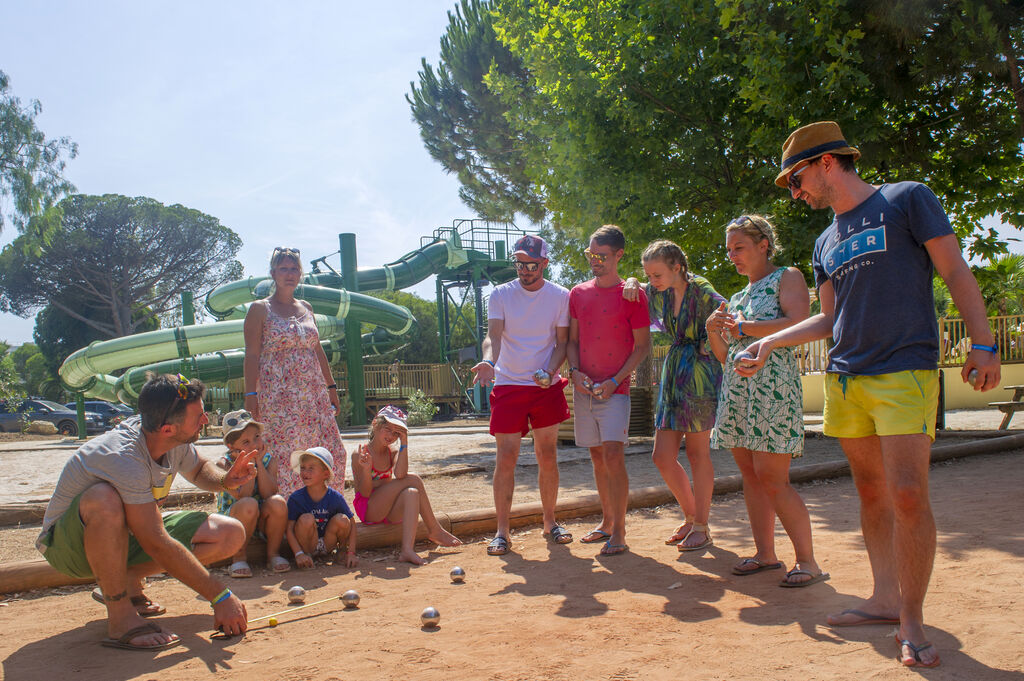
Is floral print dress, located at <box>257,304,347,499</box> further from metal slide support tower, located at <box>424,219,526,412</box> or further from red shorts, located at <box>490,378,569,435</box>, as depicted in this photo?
metal slide support tower, located at <box>424,219,526,412</box>

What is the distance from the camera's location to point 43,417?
2900 cm

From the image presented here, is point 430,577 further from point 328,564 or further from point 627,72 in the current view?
point 627,72

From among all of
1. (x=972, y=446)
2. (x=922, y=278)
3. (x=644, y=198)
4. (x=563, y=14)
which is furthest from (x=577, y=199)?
(x=922, y=278)

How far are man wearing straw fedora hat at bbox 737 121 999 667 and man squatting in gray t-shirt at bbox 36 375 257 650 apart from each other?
2.50 metres

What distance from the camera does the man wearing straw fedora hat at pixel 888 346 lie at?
8.80ft

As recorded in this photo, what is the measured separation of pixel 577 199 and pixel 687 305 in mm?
7261

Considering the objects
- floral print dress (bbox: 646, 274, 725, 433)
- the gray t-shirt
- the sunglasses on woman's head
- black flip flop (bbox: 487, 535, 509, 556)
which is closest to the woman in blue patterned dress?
floral print dress (bbox: 646, 274, 725, 433)

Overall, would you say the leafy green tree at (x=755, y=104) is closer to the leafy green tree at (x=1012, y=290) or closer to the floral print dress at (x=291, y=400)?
the floral print dress at (x=291, y=400)

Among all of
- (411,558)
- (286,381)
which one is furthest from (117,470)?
(286,381)

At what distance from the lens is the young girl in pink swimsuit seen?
500cm

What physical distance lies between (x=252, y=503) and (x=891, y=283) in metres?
3.60

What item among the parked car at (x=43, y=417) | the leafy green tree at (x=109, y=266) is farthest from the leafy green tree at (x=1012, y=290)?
the leafy green tree at (x=109, y=266)

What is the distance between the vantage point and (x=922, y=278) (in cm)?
280

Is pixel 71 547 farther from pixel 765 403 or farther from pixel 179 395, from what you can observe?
pixel 765 403
